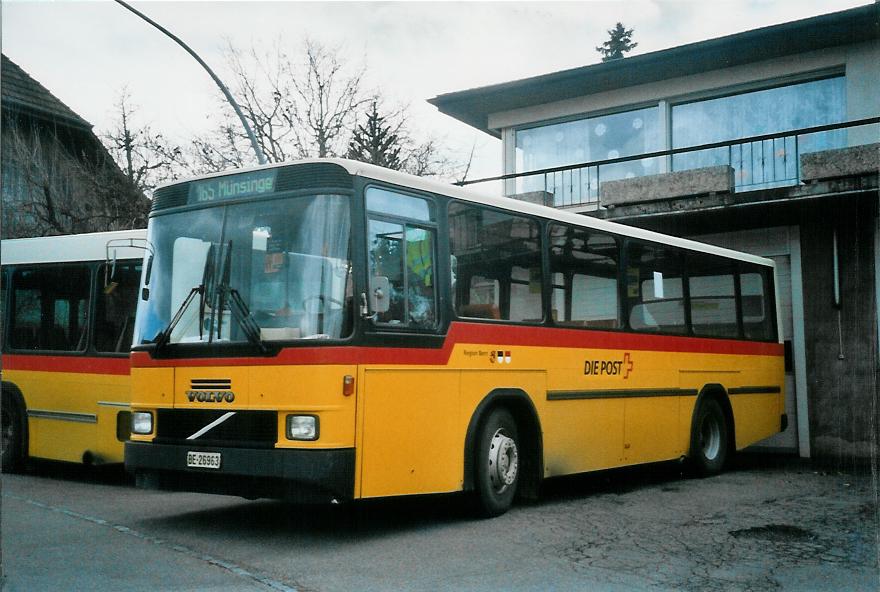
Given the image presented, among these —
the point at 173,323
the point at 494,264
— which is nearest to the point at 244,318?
the point at 173,323

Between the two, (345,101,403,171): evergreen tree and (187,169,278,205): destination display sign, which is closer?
(187,169,278,205): destination display sign

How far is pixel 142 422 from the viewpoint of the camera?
8508 millimetres

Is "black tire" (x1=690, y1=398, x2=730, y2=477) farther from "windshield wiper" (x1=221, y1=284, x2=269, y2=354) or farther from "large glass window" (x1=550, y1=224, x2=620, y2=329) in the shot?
"windshield wiper" (x1=221, y1=284, x2=269, y2=354)

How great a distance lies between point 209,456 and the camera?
791 centimetres

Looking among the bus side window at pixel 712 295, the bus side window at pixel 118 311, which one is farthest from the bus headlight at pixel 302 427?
the bus side window at pixel 712 295

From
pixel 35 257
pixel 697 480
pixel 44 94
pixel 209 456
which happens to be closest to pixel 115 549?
pixel 209 456

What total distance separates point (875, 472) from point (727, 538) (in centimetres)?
688

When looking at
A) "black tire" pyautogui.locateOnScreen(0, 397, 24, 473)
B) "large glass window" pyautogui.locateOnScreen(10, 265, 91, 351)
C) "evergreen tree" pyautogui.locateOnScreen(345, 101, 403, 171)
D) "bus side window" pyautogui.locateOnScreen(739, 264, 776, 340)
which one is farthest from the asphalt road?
"evergreen tree" pyautogui.locateOnScreen(345, 101, 403, 171)

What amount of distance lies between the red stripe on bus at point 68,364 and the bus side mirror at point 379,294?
15.5 ft

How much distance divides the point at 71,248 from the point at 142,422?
16.2ft

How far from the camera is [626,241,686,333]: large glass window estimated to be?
39.0ft

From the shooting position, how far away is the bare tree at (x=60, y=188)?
25.8 metres

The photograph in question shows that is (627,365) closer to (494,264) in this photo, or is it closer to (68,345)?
(494,264)

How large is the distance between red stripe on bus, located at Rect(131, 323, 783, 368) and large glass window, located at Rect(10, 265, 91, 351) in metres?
3.97
